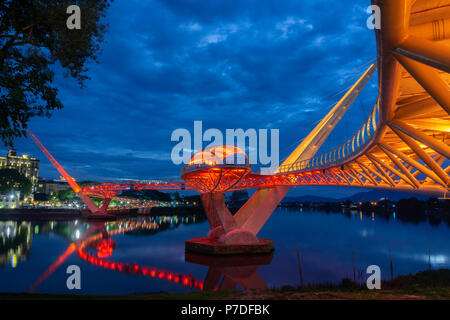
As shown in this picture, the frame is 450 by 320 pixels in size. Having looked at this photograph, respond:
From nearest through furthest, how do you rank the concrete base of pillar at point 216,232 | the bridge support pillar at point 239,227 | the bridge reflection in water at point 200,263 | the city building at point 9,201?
the bridge reflection in water at point 200,263
the bridge support pillar at point 239,227
the concrete base of pillar at point 216,232
the city building at point 9,201

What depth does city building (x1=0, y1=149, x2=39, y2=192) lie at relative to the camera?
423 feet

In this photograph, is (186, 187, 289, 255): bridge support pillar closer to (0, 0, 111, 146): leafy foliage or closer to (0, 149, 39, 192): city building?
(0, 0, 111, 146): leafy foliage

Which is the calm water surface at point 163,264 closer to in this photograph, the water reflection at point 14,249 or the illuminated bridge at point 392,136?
the water reflection at point 14,249

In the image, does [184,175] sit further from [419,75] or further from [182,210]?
[182,210]

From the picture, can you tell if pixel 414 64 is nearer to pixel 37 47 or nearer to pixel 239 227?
pixel 37 47

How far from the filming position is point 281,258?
1093 inches

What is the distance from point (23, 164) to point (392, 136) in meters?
154

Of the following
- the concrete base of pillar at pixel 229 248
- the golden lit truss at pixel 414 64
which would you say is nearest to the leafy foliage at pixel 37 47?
the golden lit truss at pixel 414 64

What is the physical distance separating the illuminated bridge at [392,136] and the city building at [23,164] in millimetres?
127262

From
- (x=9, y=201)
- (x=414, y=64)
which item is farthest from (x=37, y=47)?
(x=9, y=201)

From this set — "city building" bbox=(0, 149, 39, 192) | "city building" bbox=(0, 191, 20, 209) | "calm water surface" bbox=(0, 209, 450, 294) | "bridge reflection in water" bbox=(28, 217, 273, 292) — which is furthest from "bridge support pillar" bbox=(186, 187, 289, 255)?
"city building" bbox=(0, 149, 39, 192)

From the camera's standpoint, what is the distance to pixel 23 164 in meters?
132

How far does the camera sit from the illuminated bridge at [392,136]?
3961 mm
